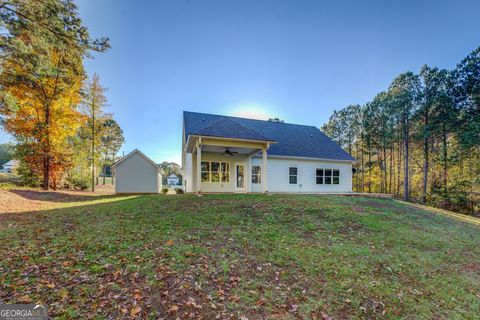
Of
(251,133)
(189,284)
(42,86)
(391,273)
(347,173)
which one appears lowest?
(391,273)

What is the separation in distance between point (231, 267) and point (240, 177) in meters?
10.9

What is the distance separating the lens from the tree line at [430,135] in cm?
1784

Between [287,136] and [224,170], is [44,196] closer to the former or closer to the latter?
[224,170]

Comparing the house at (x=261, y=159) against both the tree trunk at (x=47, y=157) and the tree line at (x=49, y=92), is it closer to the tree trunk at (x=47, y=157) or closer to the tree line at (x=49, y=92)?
the tree line at (x=49, y=92)

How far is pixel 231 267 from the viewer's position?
412cm

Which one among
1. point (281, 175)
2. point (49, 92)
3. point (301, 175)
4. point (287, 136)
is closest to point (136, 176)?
point (49, 92)

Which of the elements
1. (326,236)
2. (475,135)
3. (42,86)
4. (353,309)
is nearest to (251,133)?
(326,236)

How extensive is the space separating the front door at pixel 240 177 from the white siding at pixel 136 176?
29.1 feet

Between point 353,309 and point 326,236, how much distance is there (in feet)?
9.81

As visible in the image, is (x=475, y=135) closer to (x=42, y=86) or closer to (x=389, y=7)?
(x=389, y=7)

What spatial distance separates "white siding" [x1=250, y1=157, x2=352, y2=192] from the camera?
15.7m

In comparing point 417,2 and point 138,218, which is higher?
point 417,2

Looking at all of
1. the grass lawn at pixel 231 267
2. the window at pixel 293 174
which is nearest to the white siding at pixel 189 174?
the window at pixel 293 174

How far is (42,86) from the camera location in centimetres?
1476
